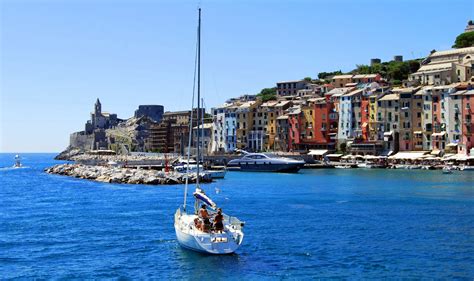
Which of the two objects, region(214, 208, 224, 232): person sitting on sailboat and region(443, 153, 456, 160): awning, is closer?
region(214, 208, 224, 232): person sitting on sailboat

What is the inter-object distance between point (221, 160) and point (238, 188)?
51491 mm

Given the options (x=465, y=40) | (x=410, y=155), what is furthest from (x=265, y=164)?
(x=465, y=40)

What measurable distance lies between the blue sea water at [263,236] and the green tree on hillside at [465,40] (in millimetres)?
92895

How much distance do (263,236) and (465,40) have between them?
418 feet

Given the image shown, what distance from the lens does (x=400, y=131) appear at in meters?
116

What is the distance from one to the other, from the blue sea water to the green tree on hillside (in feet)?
305

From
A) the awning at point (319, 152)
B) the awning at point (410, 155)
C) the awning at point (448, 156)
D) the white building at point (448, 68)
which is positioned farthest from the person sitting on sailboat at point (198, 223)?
the white building at point (448, 68)

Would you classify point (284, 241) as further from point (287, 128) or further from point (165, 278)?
point (287, 128)

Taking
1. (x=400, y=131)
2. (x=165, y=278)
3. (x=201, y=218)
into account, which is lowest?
(x=165, y=278)

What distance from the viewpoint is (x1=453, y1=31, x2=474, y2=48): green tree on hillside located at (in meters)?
147

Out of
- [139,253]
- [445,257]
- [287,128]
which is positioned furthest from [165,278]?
[287,128]

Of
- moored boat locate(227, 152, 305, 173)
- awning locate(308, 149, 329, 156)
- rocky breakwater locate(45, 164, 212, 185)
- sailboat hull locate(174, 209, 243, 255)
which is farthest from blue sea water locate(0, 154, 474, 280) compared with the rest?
awning locate(308, 149, 329, 156)

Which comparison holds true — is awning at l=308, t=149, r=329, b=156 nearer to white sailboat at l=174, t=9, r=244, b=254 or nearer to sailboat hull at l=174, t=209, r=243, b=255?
white sailboat at l=174, t=9, r=244, b=254

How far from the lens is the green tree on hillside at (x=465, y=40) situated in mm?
147250
